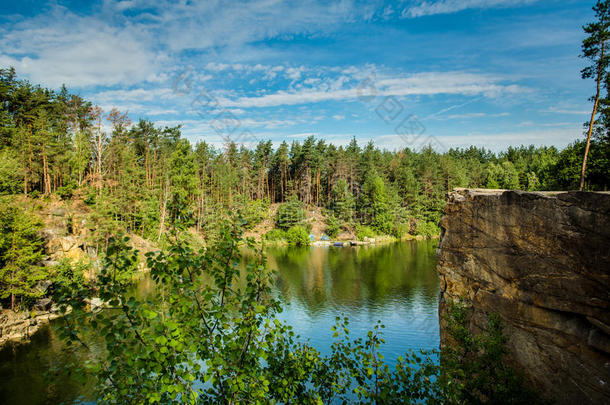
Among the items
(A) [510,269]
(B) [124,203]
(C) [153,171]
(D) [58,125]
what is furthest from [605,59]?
(D) [58,125]

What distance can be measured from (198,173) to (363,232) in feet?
109

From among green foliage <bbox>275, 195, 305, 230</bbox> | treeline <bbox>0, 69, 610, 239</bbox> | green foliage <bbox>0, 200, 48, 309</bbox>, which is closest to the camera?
green foliage <bbox>0, 200, 48, 309</bbox>

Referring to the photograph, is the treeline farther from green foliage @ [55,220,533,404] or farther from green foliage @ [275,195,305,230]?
green foliage @ [275,195,305,230]

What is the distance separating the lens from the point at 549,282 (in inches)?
467

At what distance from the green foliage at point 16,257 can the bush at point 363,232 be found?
5046cm

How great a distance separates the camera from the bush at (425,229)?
6844 centimetres

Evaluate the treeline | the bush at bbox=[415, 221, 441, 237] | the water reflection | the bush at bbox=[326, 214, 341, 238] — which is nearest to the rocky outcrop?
the treeline

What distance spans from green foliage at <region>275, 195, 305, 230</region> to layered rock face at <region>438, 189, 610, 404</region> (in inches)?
1897

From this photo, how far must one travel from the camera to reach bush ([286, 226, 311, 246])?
58.9 metres

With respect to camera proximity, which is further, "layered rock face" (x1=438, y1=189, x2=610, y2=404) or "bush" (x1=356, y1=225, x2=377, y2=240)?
"bush" (x1=356, y1=225, x2=377, y2=240)

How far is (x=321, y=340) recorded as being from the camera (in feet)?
64.7

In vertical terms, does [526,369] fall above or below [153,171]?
below

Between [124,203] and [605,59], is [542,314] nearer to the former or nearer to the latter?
[605,59]

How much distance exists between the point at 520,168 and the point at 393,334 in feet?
291
